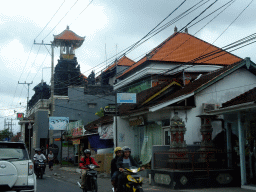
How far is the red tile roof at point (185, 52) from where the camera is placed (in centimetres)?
2969

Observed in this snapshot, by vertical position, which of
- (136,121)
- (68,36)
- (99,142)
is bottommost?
(99,142)

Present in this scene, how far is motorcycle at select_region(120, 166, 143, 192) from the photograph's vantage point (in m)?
9.02

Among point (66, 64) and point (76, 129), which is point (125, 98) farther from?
point (66, 64)

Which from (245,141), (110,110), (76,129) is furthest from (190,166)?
(76,129)

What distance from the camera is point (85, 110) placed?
45219 mm

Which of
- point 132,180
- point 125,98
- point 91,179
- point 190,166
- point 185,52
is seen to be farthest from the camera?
point 185,52

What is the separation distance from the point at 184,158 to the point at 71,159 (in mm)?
26090

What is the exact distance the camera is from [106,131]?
79.4ft

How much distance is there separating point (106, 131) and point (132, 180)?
1522 cm

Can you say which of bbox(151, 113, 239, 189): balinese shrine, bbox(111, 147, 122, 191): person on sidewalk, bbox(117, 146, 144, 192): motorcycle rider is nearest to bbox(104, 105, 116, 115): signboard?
bbox(151, 113, 239, 189): balinese shrine

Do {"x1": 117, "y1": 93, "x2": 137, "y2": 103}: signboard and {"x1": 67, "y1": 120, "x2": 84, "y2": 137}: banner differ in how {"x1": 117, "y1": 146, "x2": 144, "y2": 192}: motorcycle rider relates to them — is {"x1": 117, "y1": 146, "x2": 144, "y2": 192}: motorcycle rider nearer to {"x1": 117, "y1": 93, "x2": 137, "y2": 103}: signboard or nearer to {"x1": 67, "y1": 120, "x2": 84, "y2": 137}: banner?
{"x1": 117, "y1": 93, "x2": 137, "y2": 103}: signboard

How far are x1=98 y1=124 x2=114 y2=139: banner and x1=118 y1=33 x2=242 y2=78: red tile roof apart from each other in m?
7.54

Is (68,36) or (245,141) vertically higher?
(68,36)

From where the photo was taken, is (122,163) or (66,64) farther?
(66,64)
